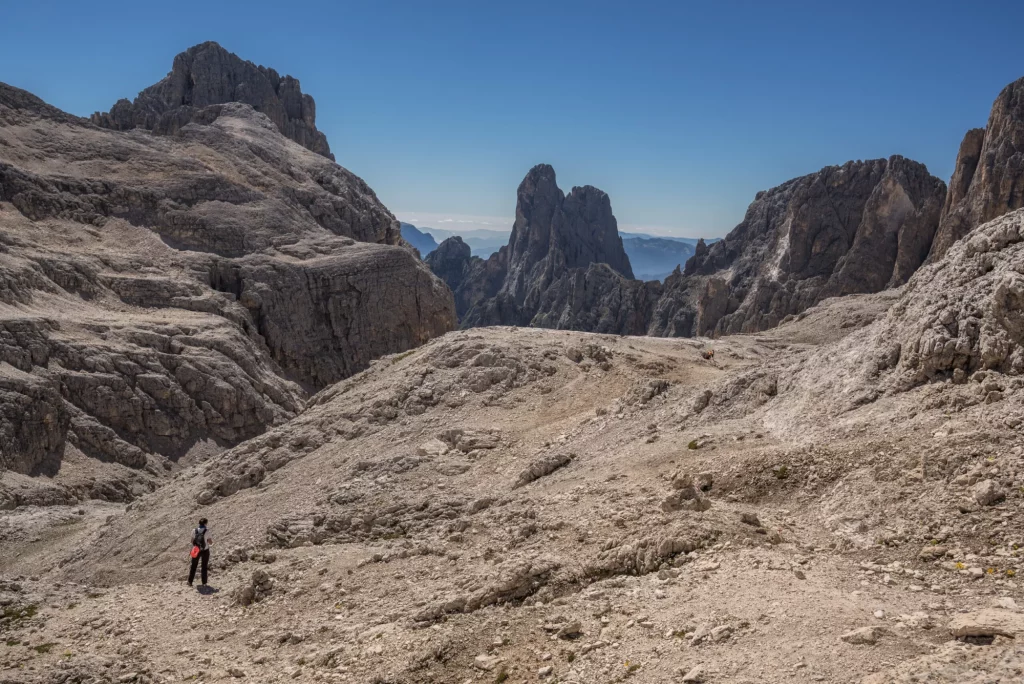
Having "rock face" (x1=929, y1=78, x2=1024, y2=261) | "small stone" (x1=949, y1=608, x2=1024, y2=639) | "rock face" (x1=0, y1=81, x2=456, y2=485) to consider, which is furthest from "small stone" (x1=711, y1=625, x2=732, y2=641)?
"rock face" (x1=929, y1=78, x2=1024, y2=261)

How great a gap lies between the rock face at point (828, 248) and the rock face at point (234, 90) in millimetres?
66842

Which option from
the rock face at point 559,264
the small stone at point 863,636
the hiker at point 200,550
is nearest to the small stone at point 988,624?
the small stone at point 863,636

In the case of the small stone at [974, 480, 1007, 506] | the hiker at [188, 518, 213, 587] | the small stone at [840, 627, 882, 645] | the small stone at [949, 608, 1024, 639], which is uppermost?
the small stone at [974, 480, 1007, 506]

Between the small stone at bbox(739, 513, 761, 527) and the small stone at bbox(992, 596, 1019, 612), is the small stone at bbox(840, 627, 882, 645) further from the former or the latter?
the small stone at bbox(739, 513, 761, 527)

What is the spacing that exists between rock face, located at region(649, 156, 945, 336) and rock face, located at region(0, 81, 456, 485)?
54.2m

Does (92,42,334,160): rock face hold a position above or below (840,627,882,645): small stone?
above

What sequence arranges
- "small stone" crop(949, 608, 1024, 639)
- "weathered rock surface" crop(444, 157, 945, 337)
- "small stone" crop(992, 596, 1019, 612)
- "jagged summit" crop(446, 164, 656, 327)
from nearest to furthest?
"small stone" crop(949, 608, 1024, 639)
"small stone" crop(992, 596, 1019, 612)
"weathered rock surface" crop(444, 157, 945, 337)
"jagged summit" crop(446, 164, 656, 327)

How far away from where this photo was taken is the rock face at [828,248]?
97125 millimetres

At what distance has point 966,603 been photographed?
9844 millimetres

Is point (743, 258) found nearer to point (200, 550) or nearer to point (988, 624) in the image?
point (200, 550)

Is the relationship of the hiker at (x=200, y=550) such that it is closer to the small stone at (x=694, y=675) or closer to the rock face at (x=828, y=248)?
the small stone at (x=694, y=675)

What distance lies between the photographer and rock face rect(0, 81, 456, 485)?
41375 millimetres

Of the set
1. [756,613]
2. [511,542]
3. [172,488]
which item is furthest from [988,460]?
[172,488]

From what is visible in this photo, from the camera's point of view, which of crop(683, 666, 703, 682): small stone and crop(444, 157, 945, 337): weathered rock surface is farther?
crop(444, 157, 945, 337): weathered rock surface
